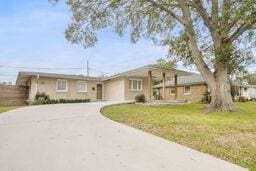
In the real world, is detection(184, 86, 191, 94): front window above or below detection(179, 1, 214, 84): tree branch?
below

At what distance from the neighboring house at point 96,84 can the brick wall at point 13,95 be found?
0.88 meters

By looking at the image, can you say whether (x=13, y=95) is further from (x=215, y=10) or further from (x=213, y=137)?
(x=213, y=137)

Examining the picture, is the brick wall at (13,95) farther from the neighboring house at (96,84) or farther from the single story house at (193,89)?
the single story house at (193,89)

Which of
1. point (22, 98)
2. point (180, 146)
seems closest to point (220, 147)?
point (180, 146)

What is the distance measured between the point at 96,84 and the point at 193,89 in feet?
43.6

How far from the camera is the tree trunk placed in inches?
794

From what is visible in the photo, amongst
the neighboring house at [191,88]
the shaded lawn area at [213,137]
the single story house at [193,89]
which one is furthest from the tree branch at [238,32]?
the neighboring house at [191,88]

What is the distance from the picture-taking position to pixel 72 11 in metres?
21.7

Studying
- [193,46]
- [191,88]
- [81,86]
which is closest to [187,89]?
[191,88]

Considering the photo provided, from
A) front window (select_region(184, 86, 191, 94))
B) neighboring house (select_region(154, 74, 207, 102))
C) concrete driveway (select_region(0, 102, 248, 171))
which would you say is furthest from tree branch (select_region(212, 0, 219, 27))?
front window (select_region(184, 86, 191, 94))

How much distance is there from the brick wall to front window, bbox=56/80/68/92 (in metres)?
4.01

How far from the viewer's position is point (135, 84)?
109ft

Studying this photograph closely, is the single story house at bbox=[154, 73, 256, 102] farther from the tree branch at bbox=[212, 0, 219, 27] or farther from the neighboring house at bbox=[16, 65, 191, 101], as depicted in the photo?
the tree branch at bbox=[212, 0, 219, 27]

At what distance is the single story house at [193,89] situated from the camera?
40.3 m
